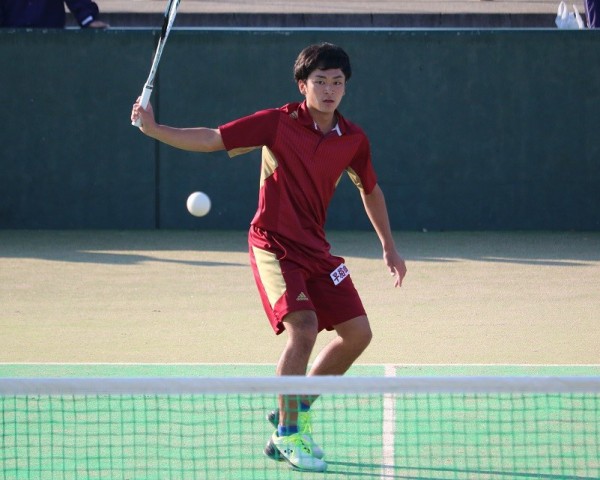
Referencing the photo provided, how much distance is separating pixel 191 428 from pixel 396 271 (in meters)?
1.12

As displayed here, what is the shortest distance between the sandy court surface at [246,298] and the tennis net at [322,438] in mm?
1152

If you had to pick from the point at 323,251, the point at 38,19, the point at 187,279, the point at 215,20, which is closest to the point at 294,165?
the point at 323,251

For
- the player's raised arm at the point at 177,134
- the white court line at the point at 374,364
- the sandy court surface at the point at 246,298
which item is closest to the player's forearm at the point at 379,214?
the player's raised arm at the point at 177,134

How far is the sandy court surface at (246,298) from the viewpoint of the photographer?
677cm

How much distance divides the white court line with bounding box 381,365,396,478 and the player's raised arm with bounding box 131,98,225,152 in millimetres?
1227

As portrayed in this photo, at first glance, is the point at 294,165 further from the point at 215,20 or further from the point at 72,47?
the point at 215,20

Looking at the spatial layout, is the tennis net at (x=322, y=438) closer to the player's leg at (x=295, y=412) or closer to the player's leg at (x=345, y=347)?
the player's leg at (x=295, y=412)

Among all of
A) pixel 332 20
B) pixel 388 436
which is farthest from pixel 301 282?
pixel 332 20

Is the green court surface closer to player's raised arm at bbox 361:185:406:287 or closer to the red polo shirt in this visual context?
player's raised arm at bbox 361:185:406:287

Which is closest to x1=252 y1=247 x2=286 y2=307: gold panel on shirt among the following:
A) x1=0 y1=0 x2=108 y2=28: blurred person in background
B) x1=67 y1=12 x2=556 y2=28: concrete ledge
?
x1=0 y1=0 x2=108 y2=28: blurred person in background

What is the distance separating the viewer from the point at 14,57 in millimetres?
12109

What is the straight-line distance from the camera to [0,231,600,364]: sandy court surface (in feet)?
22.2

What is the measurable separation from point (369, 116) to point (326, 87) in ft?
23.8

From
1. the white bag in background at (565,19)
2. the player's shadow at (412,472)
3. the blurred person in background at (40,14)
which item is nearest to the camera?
the player's shadow at (412,472)
